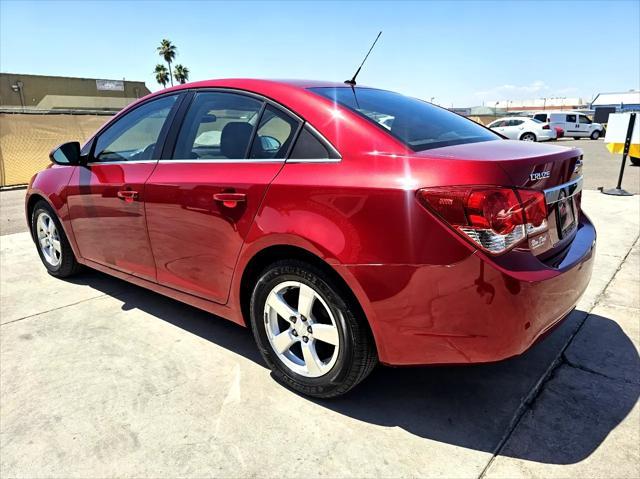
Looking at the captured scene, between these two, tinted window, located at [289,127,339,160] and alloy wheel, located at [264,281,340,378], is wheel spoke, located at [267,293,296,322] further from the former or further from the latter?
tinted window, located at [289,127,339,160]

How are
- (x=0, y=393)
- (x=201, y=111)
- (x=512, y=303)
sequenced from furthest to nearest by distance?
(x=201, y=111), (x=0, y=393), (x=512, y=303)

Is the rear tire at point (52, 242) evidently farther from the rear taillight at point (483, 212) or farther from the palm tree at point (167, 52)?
the palm tree at point (167, 52)

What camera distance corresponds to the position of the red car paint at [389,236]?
1.85 m

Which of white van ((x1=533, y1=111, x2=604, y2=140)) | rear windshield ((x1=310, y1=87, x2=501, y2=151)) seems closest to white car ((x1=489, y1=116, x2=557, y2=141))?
white van ((x1=533, y1=111, x2=604, y2=140))

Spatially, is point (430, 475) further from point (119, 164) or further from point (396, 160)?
point (119, 164)

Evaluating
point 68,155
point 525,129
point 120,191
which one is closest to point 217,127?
point 120,191

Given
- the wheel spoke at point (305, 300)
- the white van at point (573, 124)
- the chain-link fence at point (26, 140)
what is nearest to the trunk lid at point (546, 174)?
the wheel spoke at point (305, 300)

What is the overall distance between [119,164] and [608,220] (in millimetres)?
5826

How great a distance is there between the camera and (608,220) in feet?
19.6

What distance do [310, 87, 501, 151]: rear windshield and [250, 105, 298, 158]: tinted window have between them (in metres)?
0.25

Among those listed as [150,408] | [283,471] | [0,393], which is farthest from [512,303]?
[0,393]

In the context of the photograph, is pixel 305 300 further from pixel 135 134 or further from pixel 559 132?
pixel 559 132

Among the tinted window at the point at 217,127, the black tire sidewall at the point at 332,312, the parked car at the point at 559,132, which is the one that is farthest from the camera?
the parked car at the point at 559,132

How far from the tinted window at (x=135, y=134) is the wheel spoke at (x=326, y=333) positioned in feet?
5.59
